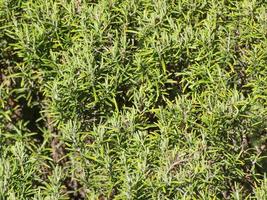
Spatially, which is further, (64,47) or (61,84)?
(64,47)

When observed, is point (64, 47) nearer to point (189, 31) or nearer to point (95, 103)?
point (95, 103)

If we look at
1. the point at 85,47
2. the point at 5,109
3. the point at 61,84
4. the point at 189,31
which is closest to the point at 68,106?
the point at 61,84

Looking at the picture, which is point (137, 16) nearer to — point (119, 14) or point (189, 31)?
point (119, 14)

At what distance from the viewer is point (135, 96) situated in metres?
3.98

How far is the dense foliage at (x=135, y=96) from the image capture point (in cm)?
368

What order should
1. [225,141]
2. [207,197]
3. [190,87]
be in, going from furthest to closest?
1. [190,87]
2. [225,141]
3. [207,197]

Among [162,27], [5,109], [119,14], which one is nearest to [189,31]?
[162,27]

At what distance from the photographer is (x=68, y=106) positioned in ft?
12.9

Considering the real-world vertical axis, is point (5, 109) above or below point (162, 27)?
below

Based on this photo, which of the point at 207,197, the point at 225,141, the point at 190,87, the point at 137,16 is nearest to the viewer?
the point at 207,197

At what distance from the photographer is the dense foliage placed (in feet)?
12.1

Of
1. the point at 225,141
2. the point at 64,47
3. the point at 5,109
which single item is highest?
the point at 64,47

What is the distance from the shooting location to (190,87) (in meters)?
4.04

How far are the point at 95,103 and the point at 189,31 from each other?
2.94 ft
